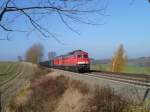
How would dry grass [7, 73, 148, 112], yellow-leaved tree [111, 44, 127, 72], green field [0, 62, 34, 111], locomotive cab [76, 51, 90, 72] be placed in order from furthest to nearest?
1. yellow-leaved tree [111, 44, 127, 72]
2. locomotive cab [76, 51, 90, 72]
3. green field [0, 62, 34, 111]
4. dry grass [7, 73, 148, 112]

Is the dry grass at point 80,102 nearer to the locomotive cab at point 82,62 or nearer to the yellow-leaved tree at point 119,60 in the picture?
the locomotive cab at point 82,62

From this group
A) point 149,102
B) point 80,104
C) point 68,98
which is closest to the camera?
point 149,102

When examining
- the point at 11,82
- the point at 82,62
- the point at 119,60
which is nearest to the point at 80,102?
the point at 82,62

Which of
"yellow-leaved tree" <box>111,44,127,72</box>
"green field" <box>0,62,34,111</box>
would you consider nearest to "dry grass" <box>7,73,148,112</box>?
"green field" <box>0,62,34,111</box>

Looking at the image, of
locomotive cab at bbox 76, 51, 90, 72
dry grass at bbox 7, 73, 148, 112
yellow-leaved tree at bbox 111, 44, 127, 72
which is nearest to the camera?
dry grass at bbox 7, 73, 148, 112

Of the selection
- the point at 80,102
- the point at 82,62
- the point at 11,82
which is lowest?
the point at 80,102

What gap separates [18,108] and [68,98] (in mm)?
8151

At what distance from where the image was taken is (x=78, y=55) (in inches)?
2014

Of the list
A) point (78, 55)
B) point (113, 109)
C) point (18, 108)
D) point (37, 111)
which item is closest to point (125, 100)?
point (113, 109)

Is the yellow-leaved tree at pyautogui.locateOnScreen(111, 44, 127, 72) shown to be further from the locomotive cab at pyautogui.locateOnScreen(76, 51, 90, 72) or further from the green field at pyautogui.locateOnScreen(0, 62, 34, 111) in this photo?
the locomotive cab at pyautogui.locateOnScreen(76, 51, 90, 72)

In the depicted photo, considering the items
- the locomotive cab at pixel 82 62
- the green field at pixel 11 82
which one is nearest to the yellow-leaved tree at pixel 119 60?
the green field at pixel 11 82

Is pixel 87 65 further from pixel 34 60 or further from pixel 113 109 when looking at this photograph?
pixel 34 60

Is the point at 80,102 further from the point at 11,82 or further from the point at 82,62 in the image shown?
the point at 11,82

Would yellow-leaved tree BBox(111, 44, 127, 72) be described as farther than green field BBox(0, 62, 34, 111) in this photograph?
Yes
